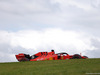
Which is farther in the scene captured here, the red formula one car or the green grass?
the red formula one car

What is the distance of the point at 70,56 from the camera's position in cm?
2328

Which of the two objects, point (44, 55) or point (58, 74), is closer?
point (58, 74)

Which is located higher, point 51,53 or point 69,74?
point 51,53

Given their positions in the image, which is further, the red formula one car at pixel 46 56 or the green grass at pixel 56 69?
the red formula one car at pixel 46 56

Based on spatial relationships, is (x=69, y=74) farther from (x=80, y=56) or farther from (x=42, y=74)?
(x=80, y=56)

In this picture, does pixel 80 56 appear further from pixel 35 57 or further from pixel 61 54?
pixel 35 57

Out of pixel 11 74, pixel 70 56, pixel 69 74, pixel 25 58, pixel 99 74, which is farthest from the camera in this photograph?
pixel 25 58

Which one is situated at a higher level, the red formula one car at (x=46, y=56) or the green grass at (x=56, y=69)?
the red formula one car at (x=46, y=56)

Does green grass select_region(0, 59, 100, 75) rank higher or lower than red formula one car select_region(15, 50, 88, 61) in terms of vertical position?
lower

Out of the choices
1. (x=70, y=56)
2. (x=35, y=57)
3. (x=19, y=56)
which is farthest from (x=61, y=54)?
(x=19, y=56)

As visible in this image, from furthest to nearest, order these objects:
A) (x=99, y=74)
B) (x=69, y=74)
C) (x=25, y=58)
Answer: (x=25, y=58)
(x=69, y=74)
(x=99, y=74)

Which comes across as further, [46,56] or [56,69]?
[46,56]

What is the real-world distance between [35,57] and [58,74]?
17.9 meters

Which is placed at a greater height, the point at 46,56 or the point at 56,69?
the point at 46,56
